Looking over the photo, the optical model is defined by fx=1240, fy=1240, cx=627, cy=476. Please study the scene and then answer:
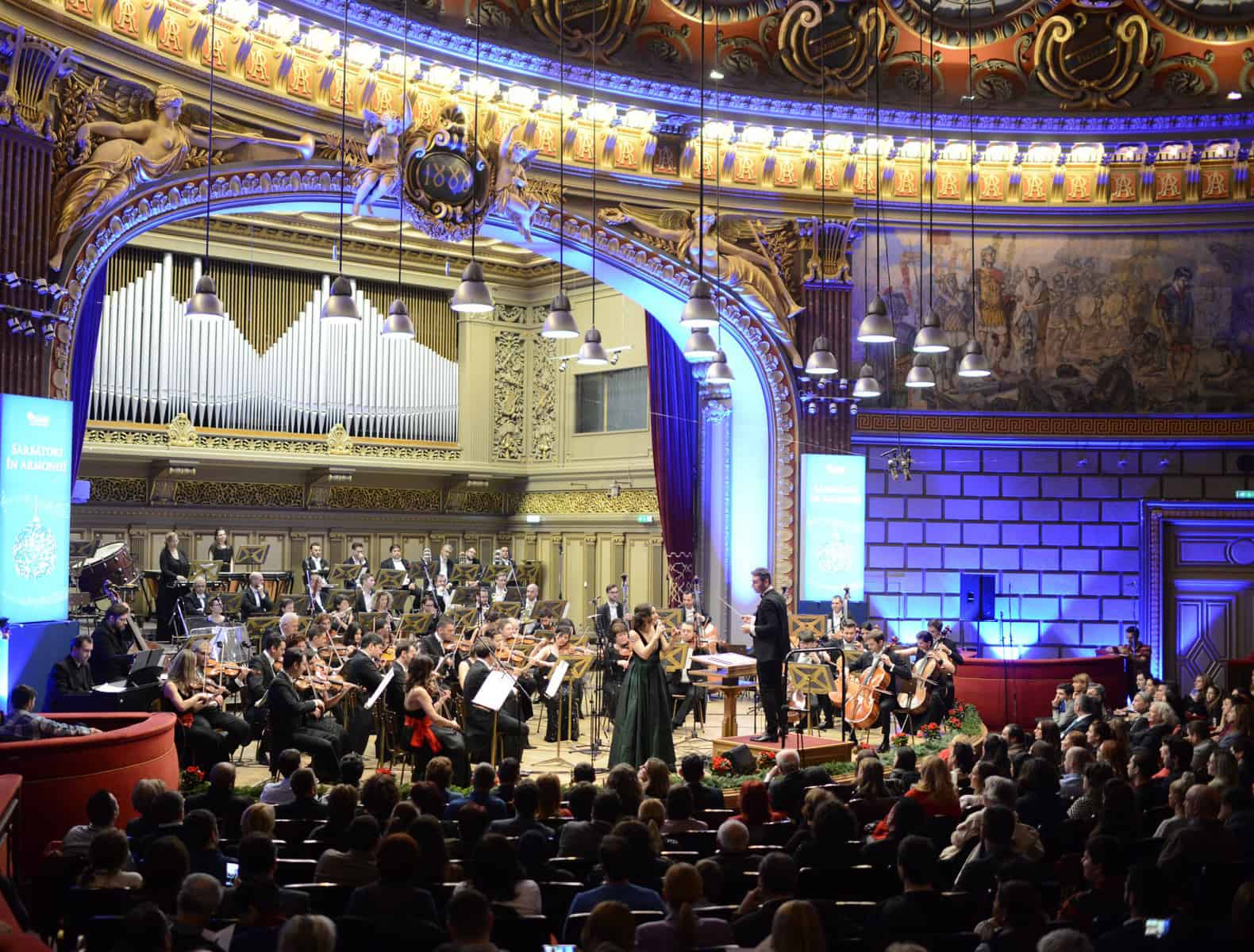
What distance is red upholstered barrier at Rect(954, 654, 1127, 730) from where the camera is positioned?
48.6 feet

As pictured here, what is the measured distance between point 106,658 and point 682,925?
7.99 meters

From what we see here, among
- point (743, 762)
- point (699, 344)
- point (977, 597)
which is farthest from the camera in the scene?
point (977, 597)

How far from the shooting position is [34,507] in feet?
33.7

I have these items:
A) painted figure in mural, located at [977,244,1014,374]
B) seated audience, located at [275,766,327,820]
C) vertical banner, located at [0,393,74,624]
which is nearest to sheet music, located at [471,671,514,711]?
seated audience, located at [275,766,327,820]

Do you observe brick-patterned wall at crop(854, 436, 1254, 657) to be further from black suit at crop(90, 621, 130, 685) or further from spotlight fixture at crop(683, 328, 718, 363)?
Result: black suit at crop(90, 621, 130, 685)

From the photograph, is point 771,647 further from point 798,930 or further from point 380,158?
point 798,930

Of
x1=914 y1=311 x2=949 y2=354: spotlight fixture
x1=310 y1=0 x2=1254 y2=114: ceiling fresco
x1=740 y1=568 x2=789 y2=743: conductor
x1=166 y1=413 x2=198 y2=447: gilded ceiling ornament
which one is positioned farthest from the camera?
x1=166 y1=413 x2=198 y2=447: gilded ceiling ornament

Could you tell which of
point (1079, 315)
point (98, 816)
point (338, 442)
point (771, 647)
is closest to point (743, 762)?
point (771, 647)

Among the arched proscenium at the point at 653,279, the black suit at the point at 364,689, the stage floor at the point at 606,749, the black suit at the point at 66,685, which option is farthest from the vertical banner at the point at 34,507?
the black suit at the point at 364,689

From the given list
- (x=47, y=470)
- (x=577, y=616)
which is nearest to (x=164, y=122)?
(x=47, y=470)

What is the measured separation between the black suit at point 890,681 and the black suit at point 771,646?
1362 mm

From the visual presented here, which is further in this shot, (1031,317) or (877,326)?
(1031,317)

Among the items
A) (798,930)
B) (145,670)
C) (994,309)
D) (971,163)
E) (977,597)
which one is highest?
(971,163)

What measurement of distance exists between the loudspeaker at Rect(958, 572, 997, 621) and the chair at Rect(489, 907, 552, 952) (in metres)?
12.8
